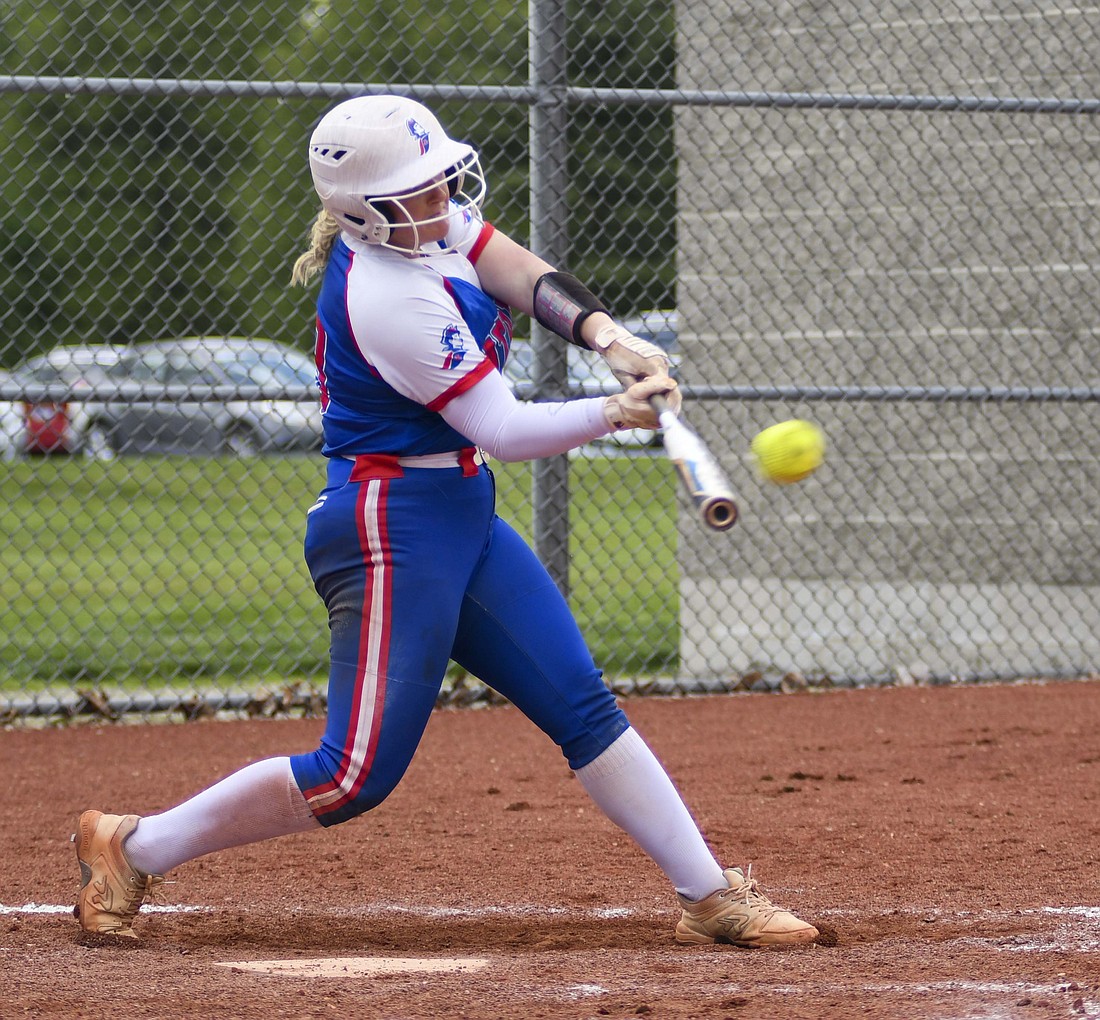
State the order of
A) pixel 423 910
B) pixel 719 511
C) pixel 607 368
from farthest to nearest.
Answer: pixel 607 368, pixel 423 910, pixel 719 511

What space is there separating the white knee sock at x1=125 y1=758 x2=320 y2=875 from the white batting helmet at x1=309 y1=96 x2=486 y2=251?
1158 millimetres

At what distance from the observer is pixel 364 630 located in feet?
10.5

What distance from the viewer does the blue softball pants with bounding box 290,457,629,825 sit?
3.20 metres

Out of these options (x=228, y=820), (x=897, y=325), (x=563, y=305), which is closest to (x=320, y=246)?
(x=563, y=305)

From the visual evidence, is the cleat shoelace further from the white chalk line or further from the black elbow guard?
the black elbow guard

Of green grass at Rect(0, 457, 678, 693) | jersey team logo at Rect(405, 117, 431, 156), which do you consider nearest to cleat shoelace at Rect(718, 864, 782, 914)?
jersey team logo at Rect(405, 117, 431, 156)

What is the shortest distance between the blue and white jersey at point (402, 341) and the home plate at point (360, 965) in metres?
1.05

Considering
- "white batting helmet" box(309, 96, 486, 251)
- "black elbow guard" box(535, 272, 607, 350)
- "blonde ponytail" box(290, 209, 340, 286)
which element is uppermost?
"white batting helmet" box(309, 96, 486, 251)

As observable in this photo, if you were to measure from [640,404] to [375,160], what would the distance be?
2.38ft

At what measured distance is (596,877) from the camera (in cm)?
406

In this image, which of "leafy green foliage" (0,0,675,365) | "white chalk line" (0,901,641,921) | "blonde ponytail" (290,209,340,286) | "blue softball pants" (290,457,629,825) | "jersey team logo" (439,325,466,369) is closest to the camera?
"jersey team logo" (439,325,466,369)

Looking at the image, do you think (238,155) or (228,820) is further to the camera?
(238,155)

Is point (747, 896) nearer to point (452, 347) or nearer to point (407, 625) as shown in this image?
point (407, 625)

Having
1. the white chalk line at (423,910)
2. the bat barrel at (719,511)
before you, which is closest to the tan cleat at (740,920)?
the white chalk line at (423,910)
